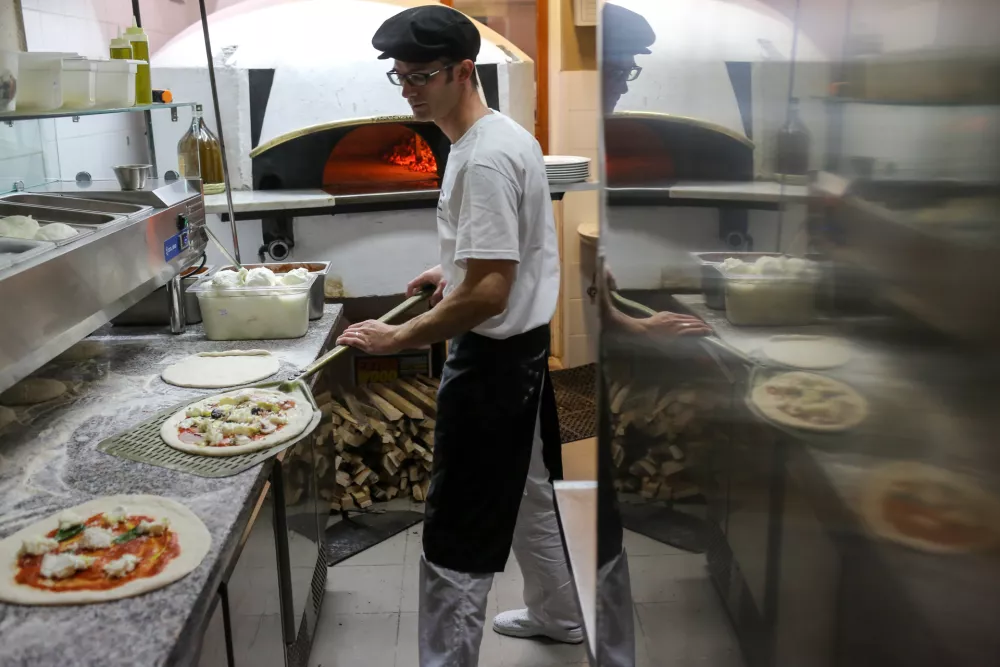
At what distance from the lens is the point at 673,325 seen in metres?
0.53

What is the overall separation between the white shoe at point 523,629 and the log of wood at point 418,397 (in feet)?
3.39

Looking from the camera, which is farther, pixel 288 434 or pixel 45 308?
pixel 288 434

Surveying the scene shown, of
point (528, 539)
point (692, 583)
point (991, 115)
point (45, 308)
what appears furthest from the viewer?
point (528, 539)

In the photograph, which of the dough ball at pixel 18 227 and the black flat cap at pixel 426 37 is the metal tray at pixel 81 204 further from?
the black flat cap at pixel 426 37

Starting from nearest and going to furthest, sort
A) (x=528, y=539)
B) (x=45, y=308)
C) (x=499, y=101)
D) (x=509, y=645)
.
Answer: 1. (x=45, y=308)
2. (x=528, y=539)
3. (x=509, y=645)
4. (x=499, y=101)

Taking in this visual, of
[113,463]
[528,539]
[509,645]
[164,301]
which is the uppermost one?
[164,301]

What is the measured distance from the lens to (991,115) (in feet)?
0.70

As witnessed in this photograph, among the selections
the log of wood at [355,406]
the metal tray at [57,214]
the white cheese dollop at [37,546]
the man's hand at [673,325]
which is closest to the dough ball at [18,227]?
the metal tray at [57,214]

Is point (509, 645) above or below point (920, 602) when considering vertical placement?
below

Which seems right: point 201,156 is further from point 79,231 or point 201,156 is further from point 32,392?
point 32,392

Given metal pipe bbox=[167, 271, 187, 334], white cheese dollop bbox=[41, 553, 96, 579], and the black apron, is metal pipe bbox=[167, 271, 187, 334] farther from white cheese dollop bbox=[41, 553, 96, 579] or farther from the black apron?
white cheese dollop bbox=[41, 553, 96, 579]

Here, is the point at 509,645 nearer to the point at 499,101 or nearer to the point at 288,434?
the point at 288,434

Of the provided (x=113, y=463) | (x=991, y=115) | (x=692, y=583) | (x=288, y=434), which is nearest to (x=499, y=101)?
(x=288, y=434)

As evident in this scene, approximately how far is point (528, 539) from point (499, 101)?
1.95 meters
